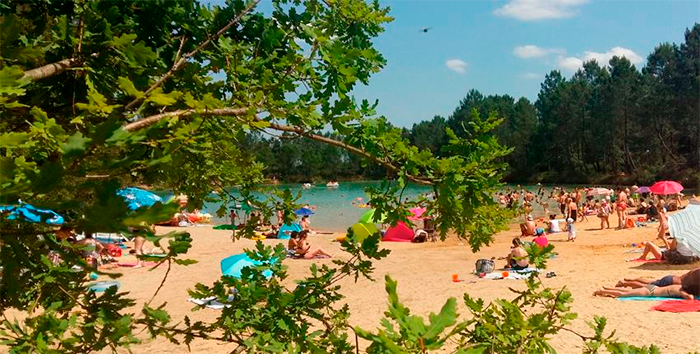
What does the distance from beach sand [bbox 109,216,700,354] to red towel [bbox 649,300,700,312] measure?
0.60ft

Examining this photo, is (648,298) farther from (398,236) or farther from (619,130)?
(619,130)

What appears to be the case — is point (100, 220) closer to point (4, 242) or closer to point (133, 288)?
point (4, 242)

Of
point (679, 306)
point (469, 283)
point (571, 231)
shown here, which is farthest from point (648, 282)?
point (571, 231)

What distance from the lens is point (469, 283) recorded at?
1233 centimetres

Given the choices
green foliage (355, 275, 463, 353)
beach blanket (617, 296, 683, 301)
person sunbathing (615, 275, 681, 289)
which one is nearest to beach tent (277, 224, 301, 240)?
person sunbathing (615, 275, 681, 289)

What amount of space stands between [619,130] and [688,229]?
56070mm

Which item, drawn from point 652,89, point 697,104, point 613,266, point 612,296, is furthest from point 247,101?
point 652,89

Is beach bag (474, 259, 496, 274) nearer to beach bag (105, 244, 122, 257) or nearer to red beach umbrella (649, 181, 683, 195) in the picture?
beach bag (105, 244, 122, 257)

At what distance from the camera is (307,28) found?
246 centimetres

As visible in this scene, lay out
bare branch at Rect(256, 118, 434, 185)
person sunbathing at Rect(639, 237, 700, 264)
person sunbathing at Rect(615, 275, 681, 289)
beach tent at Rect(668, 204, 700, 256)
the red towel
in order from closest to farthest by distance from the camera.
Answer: bare branch at Rect(256, 118, 434, 185), the red towel, person sunbathing at Rect(615, 275, 681, 289), beach tent at Rect(668, 204, 700, 256), person sunbathing at Rect(639, 237, 700, 264)

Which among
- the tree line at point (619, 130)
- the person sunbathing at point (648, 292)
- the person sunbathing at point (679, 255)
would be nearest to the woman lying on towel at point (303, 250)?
the person sunbathing at point (648, 292)

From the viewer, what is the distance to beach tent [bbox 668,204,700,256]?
11586mm

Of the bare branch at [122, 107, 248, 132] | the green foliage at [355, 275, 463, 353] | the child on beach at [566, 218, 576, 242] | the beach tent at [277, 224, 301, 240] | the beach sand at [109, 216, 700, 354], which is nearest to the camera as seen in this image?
the green foliage at [355, 275, 463, 353]

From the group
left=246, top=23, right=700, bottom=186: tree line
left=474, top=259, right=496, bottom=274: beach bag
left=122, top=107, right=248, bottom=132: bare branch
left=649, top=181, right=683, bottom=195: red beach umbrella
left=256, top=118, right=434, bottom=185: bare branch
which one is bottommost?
left=474, top=259, right=496, bottom=274: beach bag
